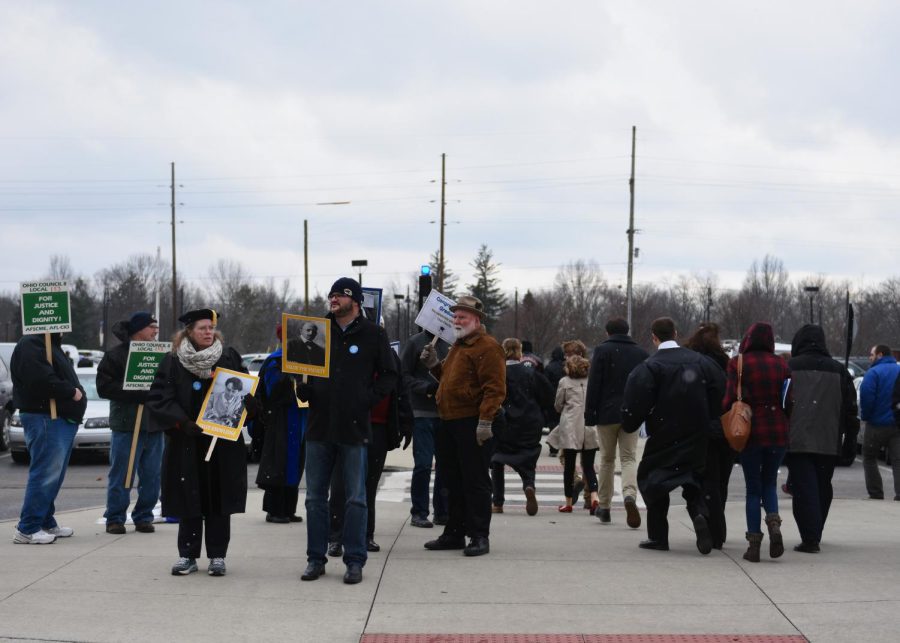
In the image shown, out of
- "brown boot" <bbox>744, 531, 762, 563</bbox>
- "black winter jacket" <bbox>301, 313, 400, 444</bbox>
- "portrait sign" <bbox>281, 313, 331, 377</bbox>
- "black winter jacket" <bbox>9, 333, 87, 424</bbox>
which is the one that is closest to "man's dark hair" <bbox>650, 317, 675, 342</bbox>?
"brown boot" <bbox>744, 531, 762, 563</bbox>

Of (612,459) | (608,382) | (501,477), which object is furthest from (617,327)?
(501,477)

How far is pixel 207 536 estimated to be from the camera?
26.3ft

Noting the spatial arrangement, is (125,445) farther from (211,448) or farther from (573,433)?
(573,433)

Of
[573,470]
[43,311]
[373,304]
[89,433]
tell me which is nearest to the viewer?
[43,311]

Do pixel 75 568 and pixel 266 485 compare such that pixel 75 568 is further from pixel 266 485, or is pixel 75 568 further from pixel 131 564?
pixel 266 485

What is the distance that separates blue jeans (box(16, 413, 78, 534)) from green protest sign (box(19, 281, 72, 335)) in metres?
0.76

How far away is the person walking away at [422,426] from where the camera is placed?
10.5 metres

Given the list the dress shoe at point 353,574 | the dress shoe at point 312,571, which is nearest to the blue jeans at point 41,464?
the dress shoe at point 312,571

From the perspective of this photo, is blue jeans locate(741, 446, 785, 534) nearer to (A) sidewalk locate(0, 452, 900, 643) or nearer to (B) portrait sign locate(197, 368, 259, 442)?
(A) sidewalk locate(0, 452, 900, 643)

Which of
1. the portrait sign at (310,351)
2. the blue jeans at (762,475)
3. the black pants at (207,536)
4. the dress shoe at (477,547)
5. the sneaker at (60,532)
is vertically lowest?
the sneaker at (60,532)

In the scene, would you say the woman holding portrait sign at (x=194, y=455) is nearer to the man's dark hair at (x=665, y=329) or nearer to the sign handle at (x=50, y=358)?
the sign handle at (x=50, y=358)

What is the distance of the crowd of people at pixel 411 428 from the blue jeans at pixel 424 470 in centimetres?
2

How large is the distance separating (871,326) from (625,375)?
78.2 metres

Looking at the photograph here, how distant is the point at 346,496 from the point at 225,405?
3.36 ft
